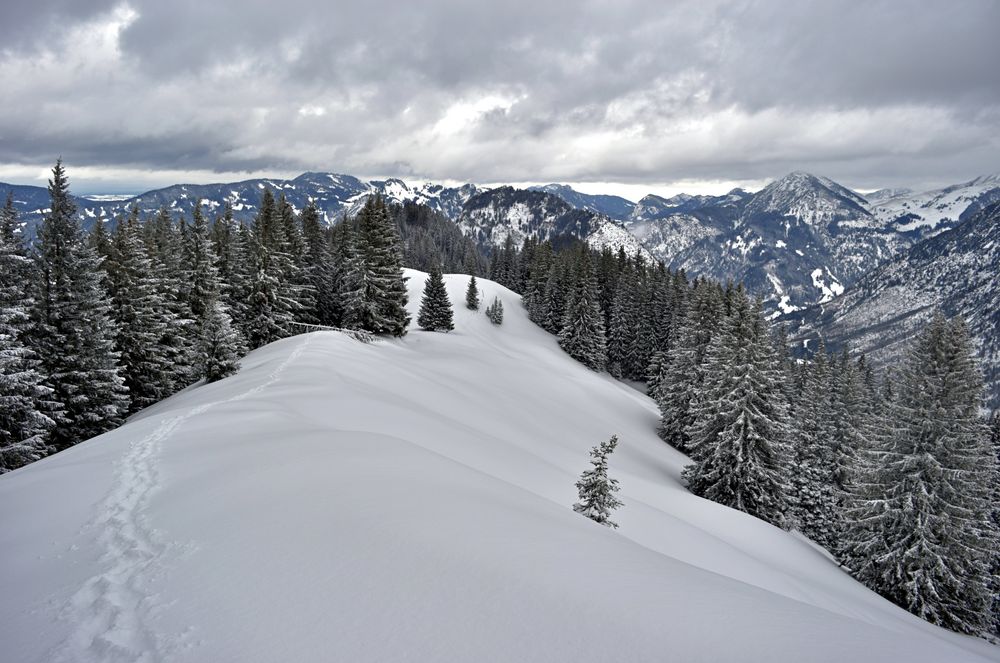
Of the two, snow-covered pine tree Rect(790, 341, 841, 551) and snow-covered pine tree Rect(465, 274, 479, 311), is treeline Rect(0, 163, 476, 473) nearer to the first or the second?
snow-covered pine tree Rect(465, 274, 479, 311)

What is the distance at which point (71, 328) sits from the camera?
22.1m

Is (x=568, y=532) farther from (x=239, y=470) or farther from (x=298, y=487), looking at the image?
(x=239, y=470)

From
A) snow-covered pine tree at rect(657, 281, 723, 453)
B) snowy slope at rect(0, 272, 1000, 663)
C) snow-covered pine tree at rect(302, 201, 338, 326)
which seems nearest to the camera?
snowy slope at rect(0, 272, 1000, 663)

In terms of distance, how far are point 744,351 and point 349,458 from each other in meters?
24.7

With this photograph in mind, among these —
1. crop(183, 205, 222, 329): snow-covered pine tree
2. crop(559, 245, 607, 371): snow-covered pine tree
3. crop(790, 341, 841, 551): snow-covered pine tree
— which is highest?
crop(183, 205, 222, 329): snow-covered pine tree

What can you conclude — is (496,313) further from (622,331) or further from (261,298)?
(261,298)

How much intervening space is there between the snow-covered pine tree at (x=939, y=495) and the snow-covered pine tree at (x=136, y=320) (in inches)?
1391

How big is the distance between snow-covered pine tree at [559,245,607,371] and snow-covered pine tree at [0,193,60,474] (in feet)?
175

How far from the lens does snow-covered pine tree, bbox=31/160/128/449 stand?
Answer: 2164 centimetres

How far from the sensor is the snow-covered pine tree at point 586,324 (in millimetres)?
65000

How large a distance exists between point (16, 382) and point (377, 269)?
24.2m

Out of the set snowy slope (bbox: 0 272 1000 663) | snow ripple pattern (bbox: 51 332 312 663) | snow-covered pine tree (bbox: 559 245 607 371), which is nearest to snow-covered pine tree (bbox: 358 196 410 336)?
snowy slope (bbox: 0 272 1000 663)

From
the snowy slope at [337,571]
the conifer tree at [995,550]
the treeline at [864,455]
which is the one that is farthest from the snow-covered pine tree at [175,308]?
the conifer tree at [995,550]

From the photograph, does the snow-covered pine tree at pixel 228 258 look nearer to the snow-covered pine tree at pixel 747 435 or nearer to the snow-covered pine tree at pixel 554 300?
the snow-covered pine tree at pixel 747 435
